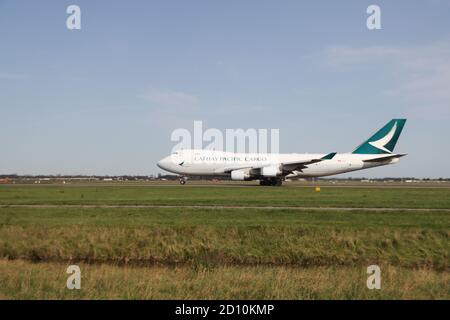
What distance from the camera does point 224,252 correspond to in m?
20.7

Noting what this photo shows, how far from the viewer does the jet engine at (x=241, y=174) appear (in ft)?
202

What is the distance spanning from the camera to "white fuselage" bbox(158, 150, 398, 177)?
65.4 meters

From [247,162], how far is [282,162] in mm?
5031

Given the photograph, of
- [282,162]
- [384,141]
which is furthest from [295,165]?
[384,141]

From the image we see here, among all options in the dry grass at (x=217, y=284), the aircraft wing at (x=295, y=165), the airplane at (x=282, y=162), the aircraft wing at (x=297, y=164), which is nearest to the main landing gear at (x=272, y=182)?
the airplane at (x=282, y=162)

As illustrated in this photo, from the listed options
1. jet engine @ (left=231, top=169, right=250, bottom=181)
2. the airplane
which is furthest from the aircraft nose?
jet engine @ (left=231, top=169, right=250, bottom=181)

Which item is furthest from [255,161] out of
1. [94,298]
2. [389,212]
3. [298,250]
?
[94,298]

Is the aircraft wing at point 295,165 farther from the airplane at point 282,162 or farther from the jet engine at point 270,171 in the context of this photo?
the jet engine at point 270,171

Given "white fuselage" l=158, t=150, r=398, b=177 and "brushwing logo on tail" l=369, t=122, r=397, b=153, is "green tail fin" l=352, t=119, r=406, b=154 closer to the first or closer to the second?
"brushwing logo on tail" l=369, t=122, r=397, b=153

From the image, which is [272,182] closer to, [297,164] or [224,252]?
[297,164]

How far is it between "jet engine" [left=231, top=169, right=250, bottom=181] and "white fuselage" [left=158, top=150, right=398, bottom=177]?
2.27 metres

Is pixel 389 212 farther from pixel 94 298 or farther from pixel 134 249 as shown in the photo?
pixel 94 298

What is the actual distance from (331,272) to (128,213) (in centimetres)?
1449

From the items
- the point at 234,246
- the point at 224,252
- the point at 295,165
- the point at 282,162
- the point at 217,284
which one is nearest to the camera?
the point at 217,284
